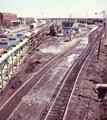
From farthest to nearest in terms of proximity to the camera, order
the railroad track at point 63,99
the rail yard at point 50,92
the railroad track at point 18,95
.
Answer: the railroad track at point 18,95 → the rail yard at point 50,92 → the railroad track at point 63,99

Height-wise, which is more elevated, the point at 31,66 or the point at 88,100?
the point at 31,66

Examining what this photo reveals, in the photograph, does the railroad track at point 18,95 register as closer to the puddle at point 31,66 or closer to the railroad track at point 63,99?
the puddle at point 31,66

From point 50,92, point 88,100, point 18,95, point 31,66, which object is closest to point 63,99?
point 50,92

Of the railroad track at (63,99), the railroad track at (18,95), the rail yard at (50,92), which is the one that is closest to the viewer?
the railroad track at (63,99)

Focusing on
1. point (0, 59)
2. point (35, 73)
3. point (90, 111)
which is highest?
point (0, 59)

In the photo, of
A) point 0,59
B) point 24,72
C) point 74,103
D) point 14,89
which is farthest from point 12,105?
point 24,72

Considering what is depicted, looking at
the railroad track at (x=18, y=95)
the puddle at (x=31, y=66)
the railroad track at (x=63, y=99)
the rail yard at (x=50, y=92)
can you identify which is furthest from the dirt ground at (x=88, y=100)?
the puddle at (x=31, y=66)

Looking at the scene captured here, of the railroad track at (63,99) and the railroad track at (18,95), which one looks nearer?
the railroad track at (63,99)

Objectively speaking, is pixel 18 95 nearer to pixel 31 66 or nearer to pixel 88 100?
pixel 88 100

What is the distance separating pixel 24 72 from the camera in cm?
1989

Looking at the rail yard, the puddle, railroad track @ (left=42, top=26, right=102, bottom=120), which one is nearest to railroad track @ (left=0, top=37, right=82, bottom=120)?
the rail yard

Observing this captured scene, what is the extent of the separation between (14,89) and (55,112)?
19.2 ft

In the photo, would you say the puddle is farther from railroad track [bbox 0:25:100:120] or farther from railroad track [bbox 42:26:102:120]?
railroad track [bbox 42:26:102:120]

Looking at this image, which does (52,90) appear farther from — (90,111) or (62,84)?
(90,111)
